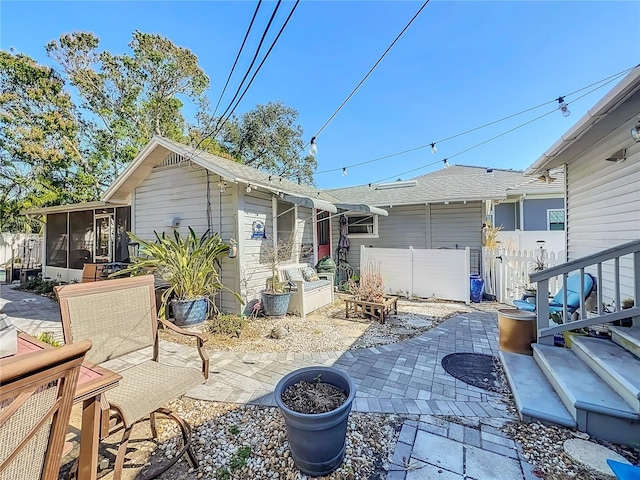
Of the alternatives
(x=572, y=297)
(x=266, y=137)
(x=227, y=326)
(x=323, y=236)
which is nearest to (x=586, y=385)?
(x=572, y=297)

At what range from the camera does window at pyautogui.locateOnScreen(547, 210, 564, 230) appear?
1151 centimetres

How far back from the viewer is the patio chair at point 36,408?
0.95 m

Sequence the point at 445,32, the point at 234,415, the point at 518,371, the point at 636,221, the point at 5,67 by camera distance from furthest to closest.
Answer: the point at 5,67 < the point at 445,32 < the point at 636,221 < the point at 518,371 < the point at 234,415

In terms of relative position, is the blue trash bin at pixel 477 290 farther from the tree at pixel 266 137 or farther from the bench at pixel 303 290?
the tree at pixel 266 137

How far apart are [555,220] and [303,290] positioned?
11375 mm

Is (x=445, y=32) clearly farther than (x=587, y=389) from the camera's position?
Yes

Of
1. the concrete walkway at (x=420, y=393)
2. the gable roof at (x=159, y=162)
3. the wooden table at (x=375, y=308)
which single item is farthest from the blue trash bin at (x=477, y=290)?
the gable roof at (x=159, y=162)

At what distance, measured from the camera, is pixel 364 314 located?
19.8 ft

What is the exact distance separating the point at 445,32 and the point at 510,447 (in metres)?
5.45

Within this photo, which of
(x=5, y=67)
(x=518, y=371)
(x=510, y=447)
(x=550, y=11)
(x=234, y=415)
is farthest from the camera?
(x=5, y=67)

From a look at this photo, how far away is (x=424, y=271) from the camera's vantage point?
25.3 feet

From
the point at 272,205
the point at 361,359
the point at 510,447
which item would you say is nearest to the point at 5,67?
the point at 272,205

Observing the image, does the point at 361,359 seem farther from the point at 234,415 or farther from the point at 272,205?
the point at 272,205

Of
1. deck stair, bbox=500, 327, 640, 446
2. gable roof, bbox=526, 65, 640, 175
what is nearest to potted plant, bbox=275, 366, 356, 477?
deck stair, bbox=500, 327, 640, 446
